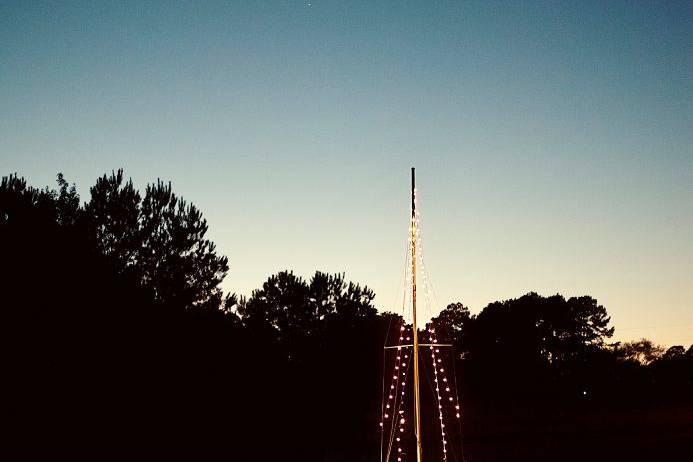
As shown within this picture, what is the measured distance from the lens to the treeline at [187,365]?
12.7m

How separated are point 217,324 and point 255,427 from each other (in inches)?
140

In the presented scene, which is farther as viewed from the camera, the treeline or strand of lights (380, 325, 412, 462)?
the treeline

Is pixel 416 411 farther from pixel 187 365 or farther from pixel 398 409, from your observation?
pixel 398 409

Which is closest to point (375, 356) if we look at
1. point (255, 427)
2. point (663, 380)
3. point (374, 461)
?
point (255, 427)


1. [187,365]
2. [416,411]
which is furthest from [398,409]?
[416,411]

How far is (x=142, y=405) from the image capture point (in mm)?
14172

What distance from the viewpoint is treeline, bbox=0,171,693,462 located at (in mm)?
12742

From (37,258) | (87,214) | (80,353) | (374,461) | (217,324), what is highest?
(87,214)

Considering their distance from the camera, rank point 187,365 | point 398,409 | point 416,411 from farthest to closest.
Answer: point 398,409, point 187,365, point 416,411

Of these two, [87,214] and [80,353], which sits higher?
[87,214]

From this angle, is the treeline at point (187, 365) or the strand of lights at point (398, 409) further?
the treeline at point (187, 365)

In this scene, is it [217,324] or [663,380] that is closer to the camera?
[217,324]

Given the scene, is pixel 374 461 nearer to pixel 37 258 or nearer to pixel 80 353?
pixel 80 353

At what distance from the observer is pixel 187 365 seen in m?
15.7
